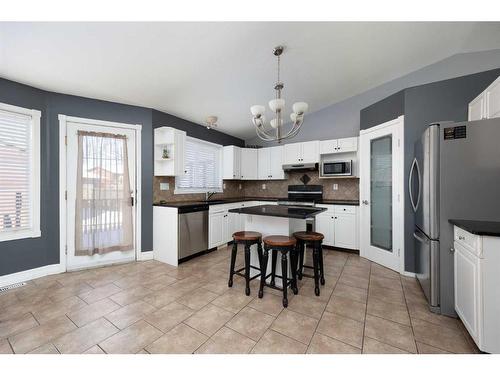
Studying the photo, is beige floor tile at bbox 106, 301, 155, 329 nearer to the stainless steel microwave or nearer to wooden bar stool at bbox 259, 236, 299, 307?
wooden bar stool at bbox 259, 236, 299, 307

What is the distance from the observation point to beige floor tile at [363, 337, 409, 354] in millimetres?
1497

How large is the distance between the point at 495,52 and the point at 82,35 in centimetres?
475

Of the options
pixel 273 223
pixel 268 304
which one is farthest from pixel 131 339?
pixel 273 223

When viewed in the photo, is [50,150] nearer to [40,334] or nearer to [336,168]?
[40,334]

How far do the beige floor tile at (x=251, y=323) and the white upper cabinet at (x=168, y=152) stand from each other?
244 centimetres

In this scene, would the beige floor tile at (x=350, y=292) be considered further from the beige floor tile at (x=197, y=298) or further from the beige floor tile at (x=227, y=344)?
the beige floor tile at (x=197, y=298)

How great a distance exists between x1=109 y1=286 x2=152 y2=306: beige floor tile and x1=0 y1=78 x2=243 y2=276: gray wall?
110 centimetres

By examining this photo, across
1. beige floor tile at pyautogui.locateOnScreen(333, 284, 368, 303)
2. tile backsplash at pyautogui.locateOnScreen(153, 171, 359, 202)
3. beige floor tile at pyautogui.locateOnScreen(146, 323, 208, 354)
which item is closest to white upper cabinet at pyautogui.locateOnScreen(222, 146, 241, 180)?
tile backsplash at pyautogui.locateOnScreen(153, 171, 359, 202)

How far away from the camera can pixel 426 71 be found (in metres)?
3.18

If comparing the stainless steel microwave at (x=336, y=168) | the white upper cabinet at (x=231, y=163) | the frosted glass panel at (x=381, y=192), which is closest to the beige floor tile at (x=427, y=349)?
the frosted glass panel at (x=381, y=192)

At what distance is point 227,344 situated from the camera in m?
1.56

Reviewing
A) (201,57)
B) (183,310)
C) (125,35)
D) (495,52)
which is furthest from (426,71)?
(183,310)

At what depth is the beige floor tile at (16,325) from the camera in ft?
5.61

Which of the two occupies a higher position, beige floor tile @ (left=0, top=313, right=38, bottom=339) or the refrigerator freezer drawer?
the refrigerator freezer drawer
